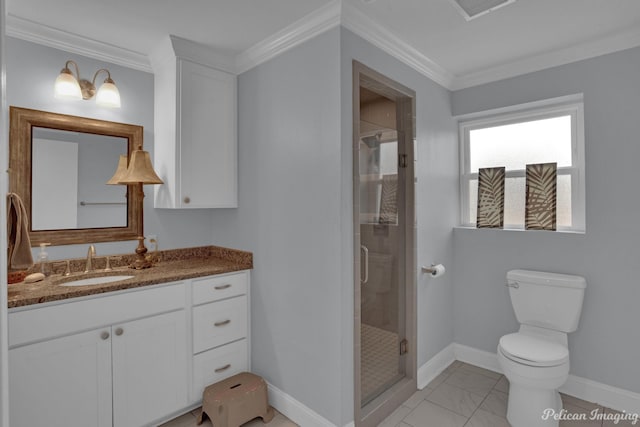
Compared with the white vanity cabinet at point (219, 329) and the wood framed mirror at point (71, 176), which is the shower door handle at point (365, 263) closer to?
the white vanity cabinet at point (219, 329)

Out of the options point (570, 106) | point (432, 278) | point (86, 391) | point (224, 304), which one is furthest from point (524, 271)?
point (86, 391)

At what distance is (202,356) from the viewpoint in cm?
224

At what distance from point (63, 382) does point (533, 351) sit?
2649 mm

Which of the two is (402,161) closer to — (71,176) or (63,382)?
(71,176)

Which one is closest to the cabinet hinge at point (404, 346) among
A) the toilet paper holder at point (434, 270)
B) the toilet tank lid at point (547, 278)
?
the toilet paper holder at point (434, 270)

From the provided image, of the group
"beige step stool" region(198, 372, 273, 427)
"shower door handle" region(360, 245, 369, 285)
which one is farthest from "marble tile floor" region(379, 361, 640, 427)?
"shower door handle" region(360, 245, 369, 285)

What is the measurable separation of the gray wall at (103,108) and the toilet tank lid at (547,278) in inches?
97.4

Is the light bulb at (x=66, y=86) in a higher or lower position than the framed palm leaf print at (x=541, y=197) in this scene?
higher

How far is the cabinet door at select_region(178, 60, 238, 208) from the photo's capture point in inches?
93.0

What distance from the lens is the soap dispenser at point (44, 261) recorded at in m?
2.10

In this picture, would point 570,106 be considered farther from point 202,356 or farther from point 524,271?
point 202,356

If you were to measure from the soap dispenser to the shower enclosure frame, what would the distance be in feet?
6.29

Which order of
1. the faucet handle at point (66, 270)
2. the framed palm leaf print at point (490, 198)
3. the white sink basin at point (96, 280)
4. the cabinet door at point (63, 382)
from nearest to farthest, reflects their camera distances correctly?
1. the cabinet door at point (63, 382)
2. the white sink basin at point (96, 280)
3. the faucet handle at point (66, 270)
4. the framed palm leaf print at point (490, 198)

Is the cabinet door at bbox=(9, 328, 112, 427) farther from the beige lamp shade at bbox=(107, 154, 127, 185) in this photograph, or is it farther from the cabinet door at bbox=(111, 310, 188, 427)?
the beige lamp shade at bbox=(107, 154, 127, 185)
